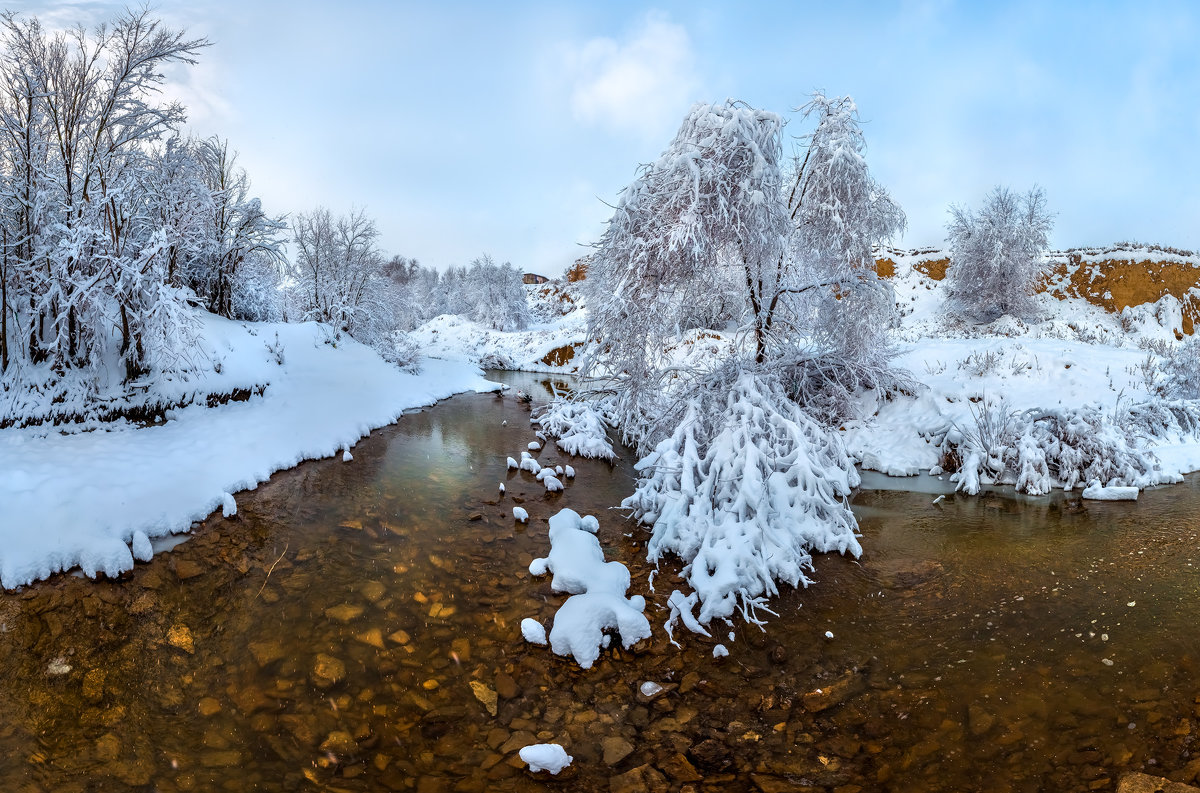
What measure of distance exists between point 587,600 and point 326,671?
2.17m

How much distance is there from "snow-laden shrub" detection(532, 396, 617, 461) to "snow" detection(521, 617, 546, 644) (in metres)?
6.11

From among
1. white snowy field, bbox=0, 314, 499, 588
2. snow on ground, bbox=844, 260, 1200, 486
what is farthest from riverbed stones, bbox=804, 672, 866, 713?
white snowy field, bbox=0, 314, 499, 588

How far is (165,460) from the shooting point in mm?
7391

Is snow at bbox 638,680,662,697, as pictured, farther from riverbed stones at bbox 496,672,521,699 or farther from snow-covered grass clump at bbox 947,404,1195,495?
snow-covered grass clump at bbox 947,404,1195,495

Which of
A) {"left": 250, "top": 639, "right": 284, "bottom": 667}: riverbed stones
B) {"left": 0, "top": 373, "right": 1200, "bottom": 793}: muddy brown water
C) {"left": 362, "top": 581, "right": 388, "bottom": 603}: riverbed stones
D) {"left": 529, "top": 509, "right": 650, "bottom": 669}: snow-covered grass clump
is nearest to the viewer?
{"left": 0, "top": 373, "right": 1200, "bottom": 793}: muddy brown water

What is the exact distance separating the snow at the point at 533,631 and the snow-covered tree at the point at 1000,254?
25148mm

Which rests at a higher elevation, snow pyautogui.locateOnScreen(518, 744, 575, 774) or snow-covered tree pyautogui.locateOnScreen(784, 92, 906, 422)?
snow-covered tree pyautogui.locateOnScreen(784, 92, 906, 422)

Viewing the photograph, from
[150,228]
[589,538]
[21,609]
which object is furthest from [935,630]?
[150,228]

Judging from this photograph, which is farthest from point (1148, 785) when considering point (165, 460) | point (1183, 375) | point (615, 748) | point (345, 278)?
point (345, 278)

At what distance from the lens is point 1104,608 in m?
4.68

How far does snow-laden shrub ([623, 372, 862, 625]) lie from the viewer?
513 cm

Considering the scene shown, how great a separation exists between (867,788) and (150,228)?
14.0m

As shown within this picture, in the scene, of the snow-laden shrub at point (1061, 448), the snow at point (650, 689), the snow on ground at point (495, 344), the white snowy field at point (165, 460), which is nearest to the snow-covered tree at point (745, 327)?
the snow at point (650, 689)

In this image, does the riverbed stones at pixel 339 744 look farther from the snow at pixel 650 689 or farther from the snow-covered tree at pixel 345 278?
the snow-covered tree at pixel 345 278
